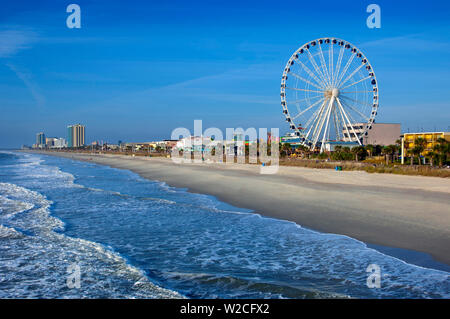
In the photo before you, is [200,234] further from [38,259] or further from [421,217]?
[421,217]

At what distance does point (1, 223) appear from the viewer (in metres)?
9.37

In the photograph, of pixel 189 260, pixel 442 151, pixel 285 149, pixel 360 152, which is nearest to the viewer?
pixel 189 260

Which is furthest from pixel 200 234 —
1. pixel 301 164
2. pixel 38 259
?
pixel 301 164

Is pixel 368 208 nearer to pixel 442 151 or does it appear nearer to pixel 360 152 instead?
pixel 442 151

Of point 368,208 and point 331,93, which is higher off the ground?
point 331,93

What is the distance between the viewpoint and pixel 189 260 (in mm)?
6270

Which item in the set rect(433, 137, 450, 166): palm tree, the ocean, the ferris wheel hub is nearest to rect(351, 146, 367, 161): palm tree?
the ferris wheel hub

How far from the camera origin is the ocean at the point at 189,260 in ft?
15.9

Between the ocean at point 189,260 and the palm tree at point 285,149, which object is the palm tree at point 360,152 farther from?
the ocean at point 189,260

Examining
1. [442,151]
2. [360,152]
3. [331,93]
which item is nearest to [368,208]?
[442,151]

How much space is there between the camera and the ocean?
4855 millimetres

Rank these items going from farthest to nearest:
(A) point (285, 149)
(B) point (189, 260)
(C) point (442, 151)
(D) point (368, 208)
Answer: (A) point (285, 149)
(C) point (442, 151)
(D) point (368, 208)
(B) point (189, 260)

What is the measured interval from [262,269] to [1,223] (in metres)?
7.42

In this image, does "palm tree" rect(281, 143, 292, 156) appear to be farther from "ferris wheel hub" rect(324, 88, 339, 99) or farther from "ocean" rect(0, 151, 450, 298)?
"ocean" rect(0, 151, 450, 298)
